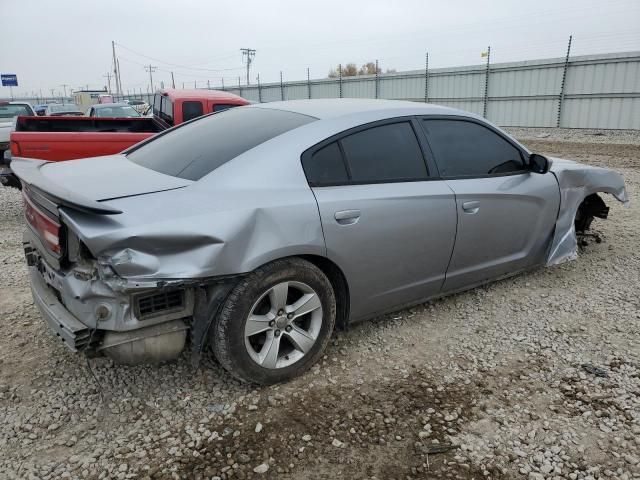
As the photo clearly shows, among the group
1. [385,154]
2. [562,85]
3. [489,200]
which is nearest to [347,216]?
[385,154]

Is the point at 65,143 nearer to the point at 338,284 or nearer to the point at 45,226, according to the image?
the point at 45,226

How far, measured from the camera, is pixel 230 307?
251 cm

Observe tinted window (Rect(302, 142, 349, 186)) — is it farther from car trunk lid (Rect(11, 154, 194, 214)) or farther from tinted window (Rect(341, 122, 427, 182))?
car trunk lid (Rect(11, 154, 194, 214))

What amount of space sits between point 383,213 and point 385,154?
419 millimetres

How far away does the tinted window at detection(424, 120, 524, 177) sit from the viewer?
11.3 ft

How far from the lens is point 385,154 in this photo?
10.3 feet

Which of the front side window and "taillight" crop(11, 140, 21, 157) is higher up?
the front side window

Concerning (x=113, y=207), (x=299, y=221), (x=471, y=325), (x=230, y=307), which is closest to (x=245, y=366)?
(x=230, y=307)

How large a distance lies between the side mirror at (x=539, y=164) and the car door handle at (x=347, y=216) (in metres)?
1.88

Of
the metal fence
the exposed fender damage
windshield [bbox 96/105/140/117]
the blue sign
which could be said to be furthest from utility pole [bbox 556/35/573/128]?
the blue sign

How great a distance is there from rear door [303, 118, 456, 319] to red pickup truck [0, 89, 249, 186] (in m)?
3.82

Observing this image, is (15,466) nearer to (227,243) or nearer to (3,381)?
(3,381)

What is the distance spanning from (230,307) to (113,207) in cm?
74

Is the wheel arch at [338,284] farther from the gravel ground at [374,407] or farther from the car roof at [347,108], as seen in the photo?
the car roof at [347,108]
